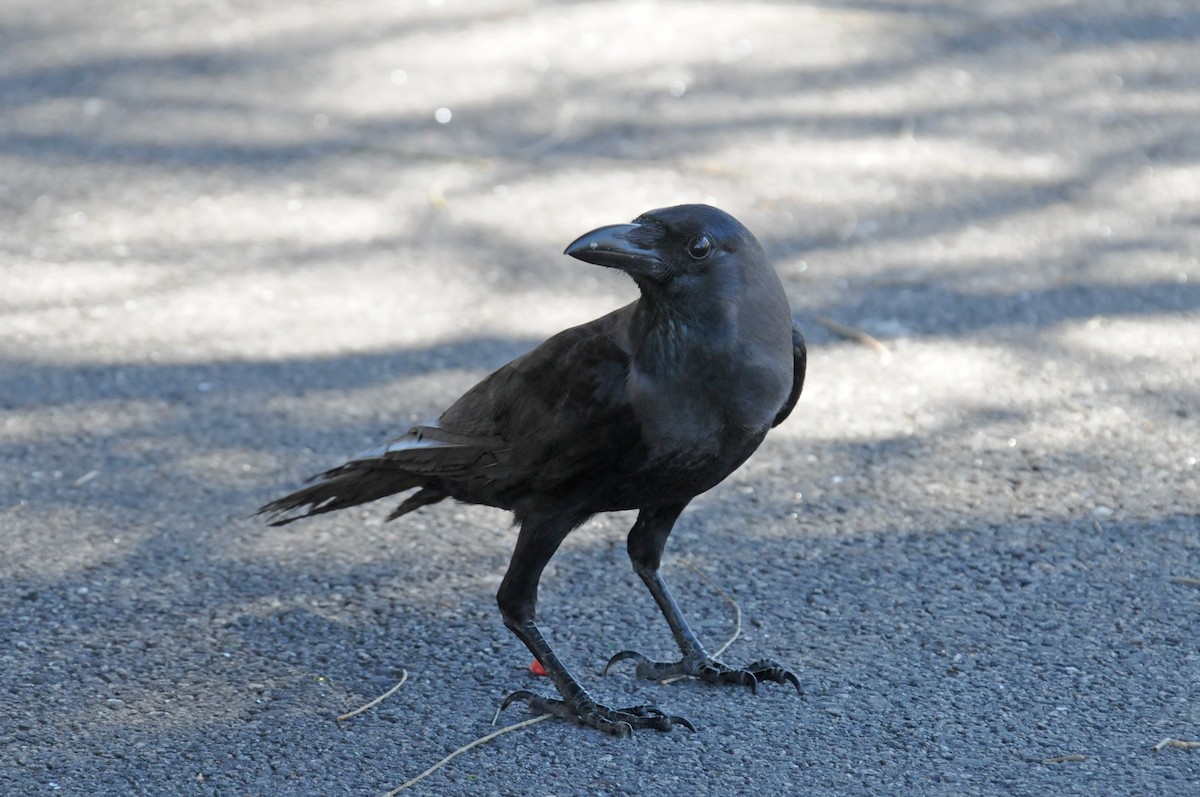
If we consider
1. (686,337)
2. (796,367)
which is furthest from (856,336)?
(686,337)

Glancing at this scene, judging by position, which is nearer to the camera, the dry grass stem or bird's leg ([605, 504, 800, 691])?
bird's leg ([605, 504, 800, 691])

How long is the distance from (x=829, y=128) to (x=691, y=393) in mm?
4134

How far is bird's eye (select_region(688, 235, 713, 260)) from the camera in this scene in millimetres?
2885

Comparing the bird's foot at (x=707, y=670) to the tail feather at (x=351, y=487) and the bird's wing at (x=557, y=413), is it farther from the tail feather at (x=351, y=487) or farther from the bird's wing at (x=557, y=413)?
the tail feather at (x=351, y=487)

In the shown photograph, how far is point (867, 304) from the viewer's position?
5.28 m

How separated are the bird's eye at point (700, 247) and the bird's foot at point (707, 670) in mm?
1026

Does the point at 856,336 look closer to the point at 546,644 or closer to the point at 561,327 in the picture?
the point at 561,327

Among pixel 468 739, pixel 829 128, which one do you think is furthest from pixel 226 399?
pixel 829 128

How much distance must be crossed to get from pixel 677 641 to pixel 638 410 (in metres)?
0.76

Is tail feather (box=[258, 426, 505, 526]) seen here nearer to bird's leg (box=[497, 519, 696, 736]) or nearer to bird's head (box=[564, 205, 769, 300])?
bird's leg (box=[497, 519, 696, 736])

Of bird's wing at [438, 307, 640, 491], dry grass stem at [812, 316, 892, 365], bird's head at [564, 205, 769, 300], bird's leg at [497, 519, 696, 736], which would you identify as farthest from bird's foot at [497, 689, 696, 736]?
dry grass stem at [812, 316, 892, 365]

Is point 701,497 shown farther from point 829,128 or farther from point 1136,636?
point 829,128

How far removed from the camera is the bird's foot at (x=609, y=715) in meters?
3.16

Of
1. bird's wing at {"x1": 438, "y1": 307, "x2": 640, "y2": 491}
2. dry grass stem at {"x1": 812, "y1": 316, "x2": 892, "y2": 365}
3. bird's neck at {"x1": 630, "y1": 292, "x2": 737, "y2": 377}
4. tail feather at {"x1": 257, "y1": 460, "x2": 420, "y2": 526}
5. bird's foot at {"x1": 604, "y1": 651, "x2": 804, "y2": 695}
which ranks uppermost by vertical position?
bird's neck at {"x1": 630, "y1": 292, "x2": 737, "y2": 377}
